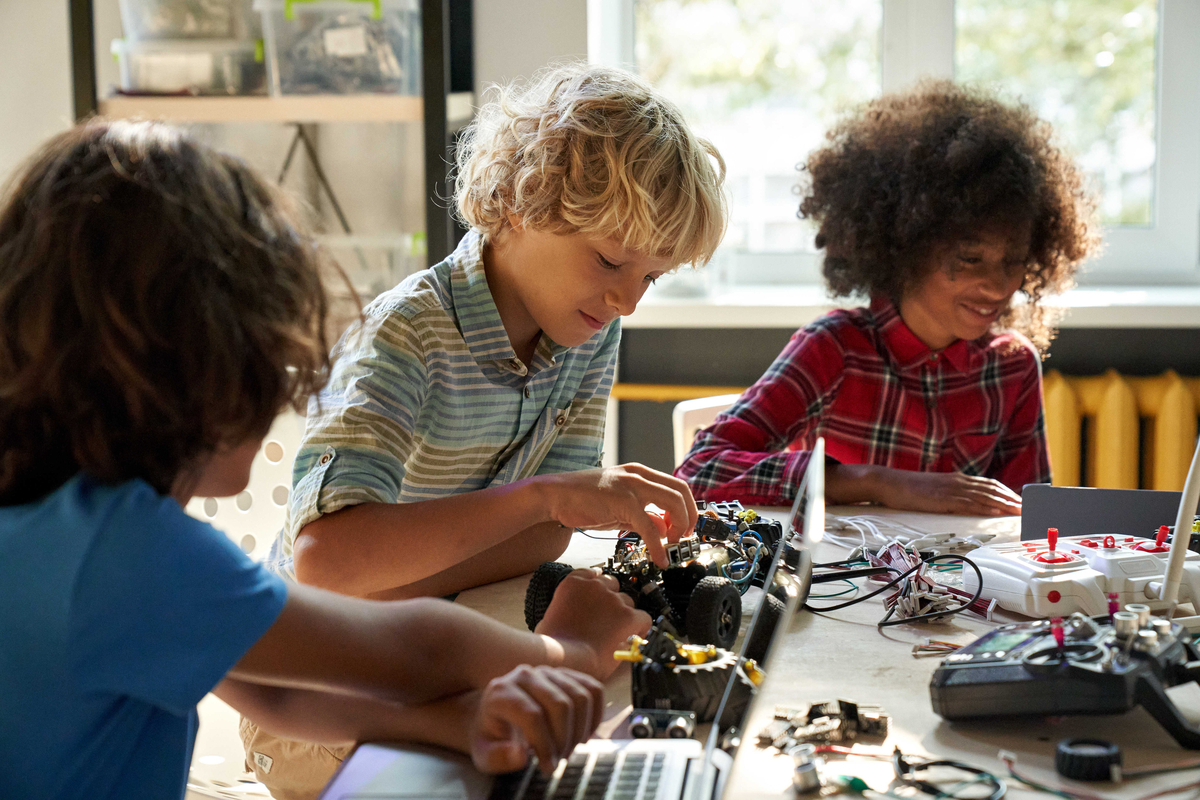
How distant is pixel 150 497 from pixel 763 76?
2208mm

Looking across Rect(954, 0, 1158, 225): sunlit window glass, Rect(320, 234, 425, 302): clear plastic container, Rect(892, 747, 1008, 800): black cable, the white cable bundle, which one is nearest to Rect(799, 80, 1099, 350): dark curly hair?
the white cable bundle

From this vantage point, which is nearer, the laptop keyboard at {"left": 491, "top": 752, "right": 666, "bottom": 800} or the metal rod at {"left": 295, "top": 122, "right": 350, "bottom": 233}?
the laptop keyboard at {"left": 491, "top": 752, "right": 666, "bottom": 800}

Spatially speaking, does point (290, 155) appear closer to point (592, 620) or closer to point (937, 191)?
point (937, 191)

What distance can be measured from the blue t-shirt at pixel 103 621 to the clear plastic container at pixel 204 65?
1773mm

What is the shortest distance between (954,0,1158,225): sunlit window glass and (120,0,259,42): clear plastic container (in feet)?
5.23

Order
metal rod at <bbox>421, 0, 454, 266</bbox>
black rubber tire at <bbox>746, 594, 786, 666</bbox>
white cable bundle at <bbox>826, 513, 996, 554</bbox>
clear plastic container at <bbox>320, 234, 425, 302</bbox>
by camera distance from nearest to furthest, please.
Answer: black rubber tire at <bbox>746, 594, 786, 666</bbox>
white cable bundle at <bbox>826, 513, 996, 554</bbox>
metal rod at <bbox>421, 0, 454, 266</bbox>
clear plastic container at <bbox>320, 234, 425, 302</bbox>

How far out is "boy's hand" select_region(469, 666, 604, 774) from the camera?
0.57 metres

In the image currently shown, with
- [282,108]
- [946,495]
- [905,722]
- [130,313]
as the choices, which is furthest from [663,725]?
[282,108]

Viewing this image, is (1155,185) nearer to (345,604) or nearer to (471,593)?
(471,593)

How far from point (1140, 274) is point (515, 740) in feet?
7.64

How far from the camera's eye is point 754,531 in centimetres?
97

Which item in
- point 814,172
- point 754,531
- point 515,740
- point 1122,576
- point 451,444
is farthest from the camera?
point 814,172

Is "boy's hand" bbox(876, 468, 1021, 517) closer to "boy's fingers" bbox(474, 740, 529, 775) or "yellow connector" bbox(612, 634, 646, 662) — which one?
"yellow connector" bbox(612, 634, 646, 662)

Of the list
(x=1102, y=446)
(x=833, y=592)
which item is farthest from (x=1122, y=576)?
(x=1102, y=446)
